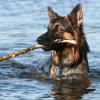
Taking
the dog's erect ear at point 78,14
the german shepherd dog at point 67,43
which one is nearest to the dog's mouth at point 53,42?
the german shepherd dog at point 67,43

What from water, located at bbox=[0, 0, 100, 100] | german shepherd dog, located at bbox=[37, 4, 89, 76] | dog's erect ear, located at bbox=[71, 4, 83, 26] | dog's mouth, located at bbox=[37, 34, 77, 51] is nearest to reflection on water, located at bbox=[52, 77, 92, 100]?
water, located at bbox=[0, 0, 100, 100]

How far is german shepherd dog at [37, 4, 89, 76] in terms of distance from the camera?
1232 centimetres

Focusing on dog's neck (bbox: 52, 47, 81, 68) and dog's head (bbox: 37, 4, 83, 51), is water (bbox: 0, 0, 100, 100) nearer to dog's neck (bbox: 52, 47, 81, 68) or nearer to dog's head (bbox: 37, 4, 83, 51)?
dog's neck (bbox: 52, 47, 81, 68)

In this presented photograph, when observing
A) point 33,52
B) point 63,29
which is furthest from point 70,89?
point 33,52

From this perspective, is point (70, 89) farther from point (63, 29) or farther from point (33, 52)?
point (33, 52)

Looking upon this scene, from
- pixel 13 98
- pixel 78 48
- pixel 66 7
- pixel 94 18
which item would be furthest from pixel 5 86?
pixel 66 7

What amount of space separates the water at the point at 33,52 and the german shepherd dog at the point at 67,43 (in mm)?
485

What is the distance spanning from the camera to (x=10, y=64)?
47.3ft

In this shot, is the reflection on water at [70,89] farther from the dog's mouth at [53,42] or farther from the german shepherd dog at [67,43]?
the dog's mouth at [53,42]

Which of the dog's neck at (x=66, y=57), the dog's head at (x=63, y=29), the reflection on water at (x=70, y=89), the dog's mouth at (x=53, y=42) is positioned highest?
the dog's head at (x=63, y=29)

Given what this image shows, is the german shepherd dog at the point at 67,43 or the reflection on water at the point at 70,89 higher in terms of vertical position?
the german shepherd dog at the point at 67,43

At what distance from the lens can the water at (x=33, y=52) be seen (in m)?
11.2

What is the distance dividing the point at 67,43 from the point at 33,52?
3200 mm

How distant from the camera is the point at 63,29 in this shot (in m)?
12.5
